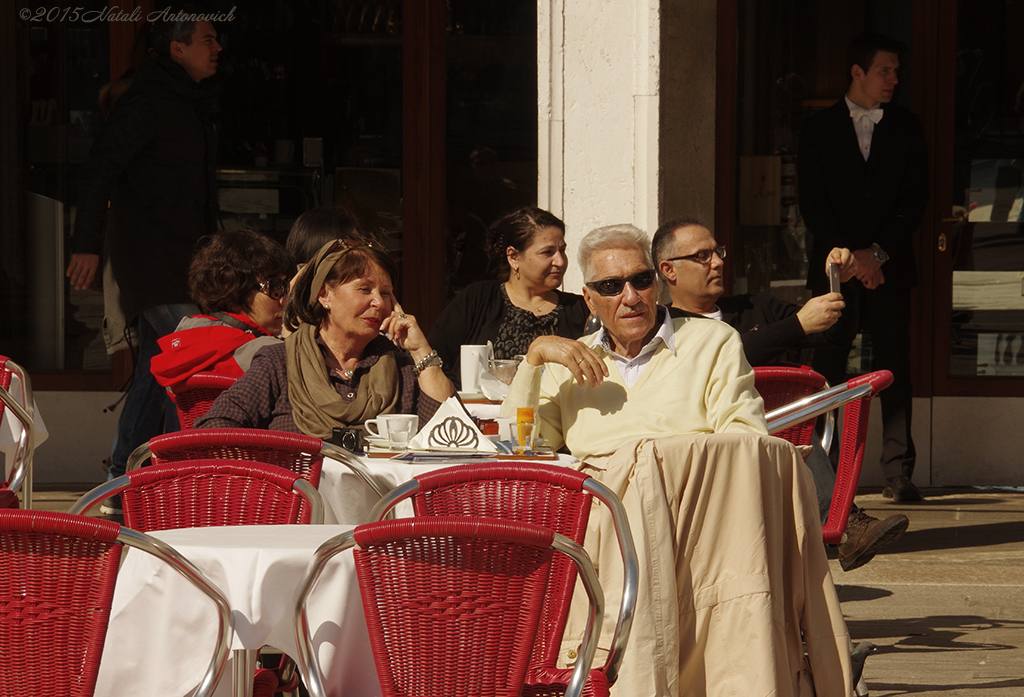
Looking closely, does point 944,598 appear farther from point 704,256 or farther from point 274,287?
point 274,287

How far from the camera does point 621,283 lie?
399 cm

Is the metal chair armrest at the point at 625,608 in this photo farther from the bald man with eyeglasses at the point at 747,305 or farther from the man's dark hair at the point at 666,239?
the man's dark hair at the point at 666,239

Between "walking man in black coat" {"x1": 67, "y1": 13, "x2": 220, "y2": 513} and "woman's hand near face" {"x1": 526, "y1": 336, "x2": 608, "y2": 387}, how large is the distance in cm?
310

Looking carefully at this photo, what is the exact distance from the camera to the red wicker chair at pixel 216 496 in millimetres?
3139

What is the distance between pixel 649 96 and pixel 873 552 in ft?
7.86

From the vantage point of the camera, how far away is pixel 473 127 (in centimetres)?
727

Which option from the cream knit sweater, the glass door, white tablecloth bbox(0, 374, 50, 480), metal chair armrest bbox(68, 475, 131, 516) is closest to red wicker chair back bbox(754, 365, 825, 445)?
the cream knit sweater

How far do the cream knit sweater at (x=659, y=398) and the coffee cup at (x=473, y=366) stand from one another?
0.62 meters

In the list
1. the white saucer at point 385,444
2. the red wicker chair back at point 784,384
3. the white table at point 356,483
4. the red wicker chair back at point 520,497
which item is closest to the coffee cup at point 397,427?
the white saucer at point 385,444

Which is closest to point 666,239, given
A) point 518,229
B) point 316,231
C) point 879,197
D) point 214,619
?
point 518,229

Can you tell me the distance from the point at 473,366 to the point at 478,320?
86 cm

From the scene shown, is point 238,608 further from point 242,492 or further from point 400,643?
point 242,492

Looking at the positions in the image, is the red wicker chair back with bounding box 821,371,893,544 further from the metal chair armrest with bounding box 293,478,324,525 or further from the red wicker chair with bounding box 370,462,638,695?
the metal chair armrest with bounding box 293,478,324,525

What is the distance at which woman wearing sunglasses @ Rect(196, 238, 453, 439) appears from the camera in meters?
4.14
